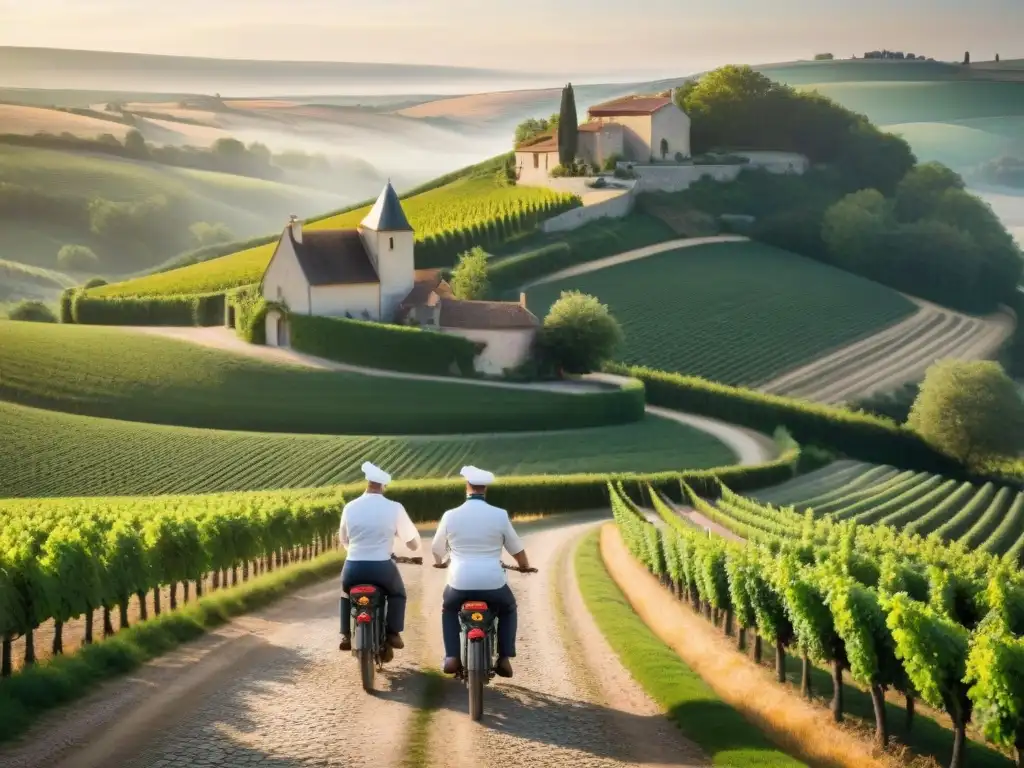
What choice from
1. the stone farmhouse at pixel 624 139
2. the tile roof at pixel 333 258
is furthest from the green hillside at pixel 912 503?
the stone farmhouse at pixel 624 139

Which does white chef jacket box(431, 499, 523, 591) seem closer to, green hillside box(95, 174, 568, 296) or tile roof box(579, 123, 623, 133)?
green hillside box(95, 174, 568, 296)

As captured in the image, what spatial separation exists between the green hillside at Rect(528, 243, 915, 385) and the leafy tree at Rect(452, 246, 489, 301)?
3753 mm

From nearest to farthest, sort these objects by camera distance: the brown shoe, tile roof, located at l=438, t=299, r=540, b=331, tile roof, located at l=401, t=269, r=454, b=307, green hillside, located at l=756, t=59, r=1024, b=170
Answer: the brown shoe, tile roof, located at l=438, t=299, r=540, b=331, tile roof, located at l=401, t=269, r=454, b=307, green hillside, located at l=756, t=59, r=1024, b=170

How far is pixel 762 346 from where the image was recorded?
90.5m

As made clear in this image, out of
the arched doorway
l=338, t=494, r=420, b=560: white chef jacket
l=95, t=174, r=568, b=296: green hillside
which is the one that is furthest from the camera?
l=95, t=174, r=568, b=296: green hillside

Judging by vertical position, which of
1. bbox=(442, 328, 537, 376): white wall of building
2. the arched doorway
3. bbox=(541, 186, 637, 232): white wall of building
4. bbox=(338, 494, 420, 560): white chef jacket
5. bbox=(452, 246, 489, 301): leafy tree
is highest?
bbox=(541, 186, 637, 232): white wall of building

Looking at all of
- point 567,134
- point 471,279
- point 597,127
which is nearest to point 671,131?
point 597,127

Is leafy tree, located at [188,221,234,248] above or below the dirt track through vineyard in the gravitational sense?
above

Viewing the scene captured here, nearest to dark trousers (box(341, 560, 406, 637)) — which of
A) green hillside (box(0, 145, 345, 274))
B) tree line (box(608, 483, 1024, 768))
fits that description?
tree line (box(608, 483, 1024, 768))

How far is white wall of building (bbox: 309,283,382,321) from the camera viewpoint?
76.5 m

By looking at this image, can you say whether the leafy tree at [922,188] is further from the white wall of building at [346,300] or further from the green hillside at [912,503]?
the green hillside at [912,503]

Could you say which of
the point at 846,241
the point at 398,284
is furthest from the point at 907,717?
the point at 846,241

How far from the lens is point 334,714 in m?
14.5

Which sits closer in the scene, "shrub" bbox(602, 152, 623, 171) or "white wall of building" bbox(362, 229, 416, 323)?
"white wall of building" bbox(362, 229, 416, 323)
